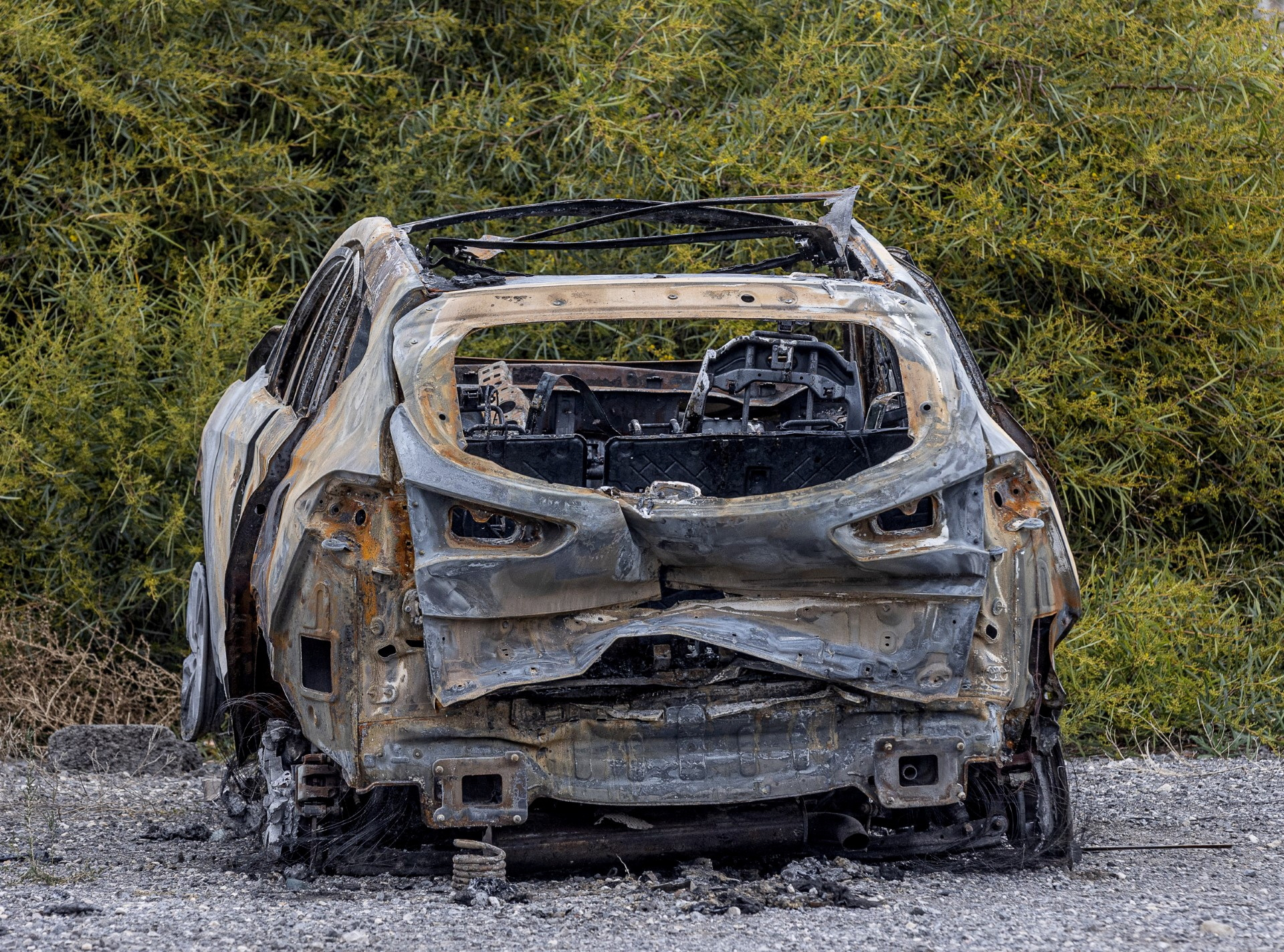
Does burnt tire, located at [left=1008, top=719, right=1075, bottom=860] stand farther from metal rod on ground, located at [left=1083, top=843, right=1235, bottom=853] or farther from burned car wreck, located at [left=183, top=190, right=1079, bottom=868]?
metal rod on ground, located at [left=1083, top=843, right=1235, bottom=853]

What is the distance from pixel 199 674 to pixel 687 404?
196 centimetres

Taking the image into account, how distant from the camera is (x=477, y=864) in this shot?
178 inches

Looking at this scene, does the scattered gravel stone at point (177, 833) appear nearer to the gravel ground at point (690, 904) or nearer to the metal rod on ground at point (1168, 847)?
the gravel ground at point (690, 904)

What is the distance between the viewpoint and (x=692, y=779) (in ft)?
14.7

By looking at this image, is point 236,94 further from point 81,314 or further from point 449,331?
point 449,331

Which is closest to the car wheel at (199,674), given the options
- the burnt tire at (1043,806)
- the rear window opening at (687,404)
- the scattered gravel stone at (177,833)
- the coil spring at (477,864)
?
the scattered gravel stone at (177,833)

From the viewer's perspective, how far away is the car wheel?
593cm

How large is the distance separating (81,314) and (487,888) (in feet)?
17.0

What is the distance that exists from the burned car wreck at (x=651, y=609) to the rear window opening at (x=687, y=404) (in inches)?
0.7

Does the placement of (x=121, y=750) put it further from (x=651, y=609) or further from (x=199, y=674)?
(x=651, y=609)

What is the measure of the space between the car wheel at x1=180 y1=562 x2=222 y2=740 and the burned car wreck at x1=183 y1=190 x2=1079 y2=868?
0.90 metres

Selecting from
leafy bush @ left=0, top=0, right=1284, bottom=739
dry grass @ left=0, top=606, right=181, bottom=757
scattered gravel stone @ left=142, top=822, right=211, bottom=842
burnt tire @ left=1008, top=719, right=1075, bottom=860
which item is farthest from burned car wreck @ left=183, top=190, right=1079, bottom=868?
leafy bush @ left=0, top=0, right=1284, bottom=739

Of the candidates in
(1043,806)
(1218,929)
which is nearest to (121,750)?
(1043,806)

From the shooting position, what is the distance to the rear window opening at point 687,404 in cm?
477
